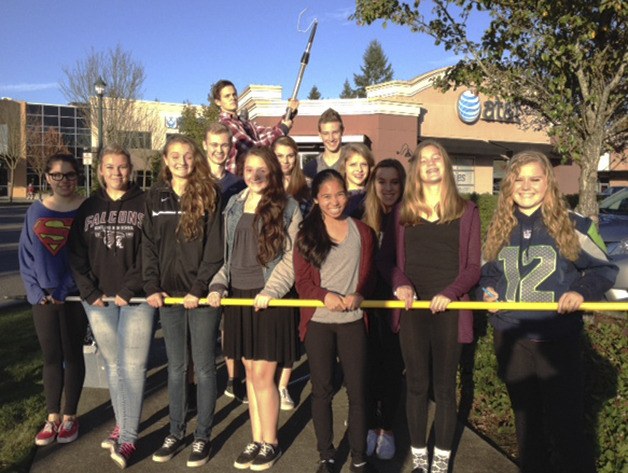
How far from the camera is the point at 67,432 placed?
3.97 meters

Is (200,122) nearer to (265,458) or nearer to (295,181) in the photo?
(295,181)

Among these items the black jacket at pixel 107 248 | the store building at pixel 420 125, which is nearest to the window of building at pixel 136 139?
the store building at pixel 420 125

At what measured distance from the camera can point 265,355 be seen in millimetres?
3488

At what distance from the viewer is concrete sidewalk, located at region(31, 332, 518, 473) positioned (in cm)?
361

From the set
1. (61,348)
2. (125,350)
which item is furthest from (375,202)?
(61,348)

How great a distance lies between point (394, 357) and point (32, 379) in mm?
3550

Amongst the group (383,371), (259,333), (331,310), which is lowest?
(383,371)

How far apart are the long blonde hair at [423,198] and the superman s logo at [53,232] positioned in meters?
2.40


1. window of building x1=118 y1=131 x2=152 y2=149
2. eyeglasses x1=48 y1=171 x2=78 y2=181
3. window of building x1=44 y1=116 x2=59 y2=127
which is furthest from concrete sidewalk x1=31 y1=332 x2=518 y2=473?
window of building x1=44 y1=116 x2=59 y2=127

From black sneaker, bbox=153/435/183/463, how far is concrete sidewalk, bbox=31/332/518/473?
0.04 meters

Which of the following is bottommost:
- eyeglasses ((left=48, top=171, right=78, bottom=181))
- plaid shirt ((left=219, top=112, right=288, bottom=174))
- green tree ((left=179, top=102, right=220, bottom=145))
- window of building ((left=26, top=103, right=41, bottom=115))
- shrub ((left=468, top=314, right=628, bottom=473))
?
shrub ((left=468, top=314, right=628, bottom=473))

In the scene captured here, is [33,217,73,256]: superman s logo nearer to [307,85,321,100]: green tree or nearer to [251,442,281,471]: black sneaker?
[251,442,281,471]: black sneaker

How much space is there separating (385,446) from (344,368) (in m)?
0.77

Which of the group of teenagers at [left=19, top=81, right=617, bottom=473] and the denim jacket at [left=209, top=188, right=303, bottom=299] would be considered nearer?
the group of teenagers at [left=19, top=81, right=617, bottom=473]
